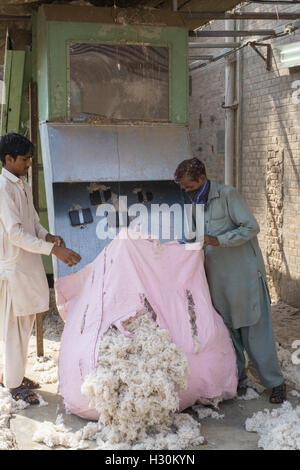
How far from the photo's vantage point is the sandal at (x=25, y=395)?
433 cm

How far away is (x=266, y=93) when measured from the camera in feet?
25.6

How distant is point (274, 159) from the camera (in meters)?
7.64

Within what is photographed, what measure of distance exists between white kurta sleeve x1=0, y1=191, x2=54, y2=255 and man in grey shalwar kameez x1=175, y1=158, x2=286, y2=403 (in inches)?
42.9

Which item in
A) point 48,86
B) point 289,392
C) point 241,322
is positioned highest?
point 48,86

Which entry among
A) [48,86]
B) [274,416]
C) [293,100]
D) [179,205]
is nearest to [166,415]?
[274,416]

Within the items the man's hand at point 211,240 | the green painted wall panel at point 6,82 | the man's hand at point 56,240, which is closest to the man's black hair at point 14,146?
the man's hand at point 56,240

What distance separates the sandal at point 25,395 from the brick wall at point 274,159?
3954mm

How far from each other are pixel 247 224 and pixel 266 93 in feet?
13.6

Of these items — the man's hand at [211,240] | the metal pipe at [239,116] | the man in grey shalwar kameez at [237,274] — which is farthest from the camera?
the metal pipe at [239,116]

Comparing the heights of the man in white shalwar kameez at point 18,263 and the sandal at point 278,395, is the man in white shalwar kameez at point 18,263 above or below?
above

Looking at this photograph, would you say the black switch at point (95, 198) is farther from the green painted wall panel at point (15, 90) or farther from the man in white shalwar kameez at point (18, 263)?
the green painted wall panel at point (15, 90)

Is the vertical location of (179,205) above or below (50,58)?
below

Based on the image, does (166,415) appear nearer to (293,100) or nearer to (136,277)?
(136,277)

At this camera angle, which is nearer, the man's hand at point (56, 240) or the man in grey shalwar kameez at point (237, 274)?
the man in grey shalwar kameez at point (237, 274)
